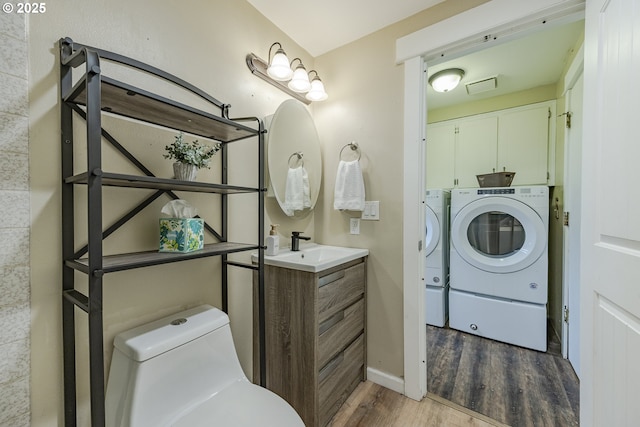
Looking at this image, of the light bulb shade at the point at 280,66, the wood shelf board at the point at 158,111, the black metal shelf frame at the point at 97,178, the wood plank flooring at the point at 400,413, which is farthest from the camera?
the light bulb shade at the point at 280,66

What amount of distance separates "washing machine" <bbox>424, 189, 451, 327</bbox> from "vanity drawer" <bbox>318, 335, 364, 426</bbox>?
119cm

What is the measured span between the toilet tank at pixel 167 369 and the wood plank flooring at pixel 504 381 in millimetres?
1393

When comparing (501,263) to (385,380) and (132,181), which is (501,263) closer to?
(385,380)

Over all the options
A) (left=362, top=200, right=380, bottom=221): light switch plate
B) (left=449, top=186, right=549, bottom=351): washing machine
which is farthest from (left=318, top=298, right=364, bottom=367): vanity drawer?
(left=449, top=186, right=549, bottom=351): washing machine

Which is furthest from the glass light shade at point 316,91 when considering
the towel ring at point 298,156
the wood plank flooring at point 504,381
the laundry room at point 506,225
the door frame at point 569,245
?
the wood plank flooring at point 504,381

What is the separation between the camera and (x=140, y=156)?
3.36 feet

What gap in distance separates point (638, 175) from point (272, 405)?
4.34 ft

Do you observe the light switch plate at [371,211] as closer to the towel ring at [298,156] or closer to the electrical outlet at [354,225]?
the electrical outlet at [354,225]

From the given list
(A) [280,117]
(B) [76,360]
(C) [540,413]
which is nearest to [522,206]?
(C) [540,413]

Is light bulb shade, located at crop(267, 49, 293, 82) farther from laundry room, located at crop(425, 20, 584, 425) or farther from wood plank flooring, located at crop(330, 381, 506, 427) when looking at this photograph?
wood plank flooring, located at crop(330, 381, 506, 427)

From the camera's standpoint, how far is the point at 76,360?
2.86 ft

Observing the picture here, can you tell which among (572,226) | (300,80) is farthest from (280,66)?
(572,226)

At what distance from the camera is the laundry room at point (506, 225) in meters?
1.80

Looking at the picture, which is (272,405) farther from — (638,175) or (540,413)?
(540,413)
